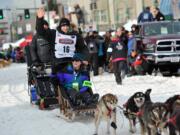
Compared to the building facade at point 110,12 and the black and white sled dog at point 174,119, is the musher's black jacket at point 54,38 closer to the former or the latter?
the black and white sled dog at point 174,119

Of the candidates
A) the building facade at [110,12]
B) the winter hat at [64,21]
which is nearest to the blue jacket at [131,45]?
the winter hat at [64,21]

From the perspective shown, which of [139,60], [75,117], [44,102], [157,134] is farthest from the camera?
[139,60]

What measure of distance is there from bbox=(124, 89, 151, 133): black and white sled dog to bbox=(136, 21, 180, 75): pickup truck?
27.3 feet

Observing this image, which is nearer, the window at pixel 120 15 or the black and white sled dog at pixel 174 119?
→ the black and white sled dog at pixel 174 119

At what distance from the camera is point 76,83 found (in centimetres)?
848

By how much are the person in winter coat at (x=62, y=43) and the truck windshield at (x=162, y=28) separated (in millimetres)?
7074

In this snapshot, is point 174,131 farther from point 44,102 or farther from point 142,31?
point 142,31

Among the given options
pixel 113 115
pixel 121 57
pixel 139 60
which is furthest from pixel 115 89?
pixel 113 115

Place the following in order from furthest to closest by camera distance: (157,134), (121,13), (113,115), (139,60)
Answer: (121,13) < (139,60) < (113,115) < (157,134)

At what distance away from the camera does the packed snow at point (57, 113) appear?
7.91 meters

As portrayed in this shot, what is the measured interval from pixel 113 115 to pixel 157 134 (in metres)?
1.34

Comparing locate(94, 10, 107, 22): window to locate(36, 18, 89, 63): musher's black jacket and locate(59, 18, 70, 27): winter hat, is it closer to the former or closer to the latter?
locate(36, 18, 89, 63): musher's black jacket

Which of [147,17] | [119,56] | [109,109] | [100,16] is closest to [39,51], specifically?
[119,56]

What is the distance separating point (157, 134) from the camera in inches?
230
